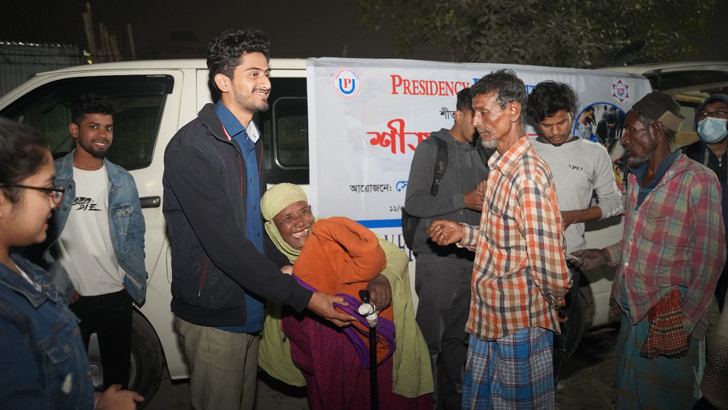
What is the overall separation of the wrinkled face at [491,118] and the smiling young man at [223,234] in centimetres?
109

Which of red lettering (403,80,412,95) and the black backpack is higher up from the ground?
red lettering (403,80,412,95)

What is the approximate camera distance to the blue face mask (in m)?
3.33

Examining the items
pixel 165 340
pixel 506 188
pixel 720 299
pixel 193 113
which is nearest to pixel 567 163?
pixel 506 188

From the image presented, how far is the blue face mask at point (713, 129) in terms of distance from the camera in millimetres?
3334

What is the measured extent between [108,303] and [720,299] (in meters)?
4.54

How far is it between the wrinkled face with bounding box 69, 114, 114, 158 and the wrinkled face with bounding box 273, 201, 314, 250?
1347 millimetres

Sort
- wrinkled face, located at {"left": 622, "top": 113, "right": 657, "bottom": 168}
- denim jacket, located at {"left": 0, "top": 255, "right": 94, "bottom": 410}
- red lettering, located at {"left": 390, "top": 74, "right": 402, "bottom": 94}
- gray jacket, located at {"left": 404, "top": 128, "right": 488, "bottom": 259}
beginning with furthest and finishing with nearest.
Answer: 1. red lettering, located at {"left": 390, "top": 74, "right": 402, "bottom": 94}
2. gray jacket, located at {"left": 404, "top": 128, "right": 488, "bottom": 259}
3. wrinkled face, located at {"left": 622, "top": 113, "right": 657, "bottom": 168}
4. denim jacket, located at {"left": 0, "top": 255, "right": 94, "bottom": 410}

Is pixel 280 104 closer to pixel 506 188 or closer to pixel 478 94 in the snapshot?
pixel 478 94

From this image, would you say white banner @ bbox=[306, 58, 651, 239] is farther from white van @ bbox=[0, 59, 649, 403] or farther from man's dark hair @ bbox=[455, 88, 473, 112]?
man's dark hair @ bbox=[455, 88, 473, 112]

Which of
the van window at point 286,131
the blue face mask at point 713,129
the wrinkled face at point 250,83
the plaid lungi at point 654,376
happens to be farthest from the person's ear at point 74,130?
the blue face mask at point 713,129

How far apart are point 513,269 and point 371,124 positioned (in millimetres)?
1647

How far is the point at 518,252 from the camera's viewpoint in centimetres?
212

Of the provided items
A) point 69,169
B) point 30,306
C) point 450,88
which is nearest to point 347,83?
point 450,88

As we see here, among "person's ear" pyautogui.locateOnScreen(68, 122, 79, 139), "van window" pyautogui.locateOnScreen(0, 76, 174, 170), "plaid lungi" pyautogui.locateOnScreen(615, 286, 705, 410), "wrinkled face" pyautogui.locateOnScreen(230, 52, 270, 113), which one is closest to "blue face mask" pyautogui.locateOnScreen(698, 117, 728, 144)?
"plaid lungi" pyautogui.locateOnScreen(615, 286, 705, 410)
